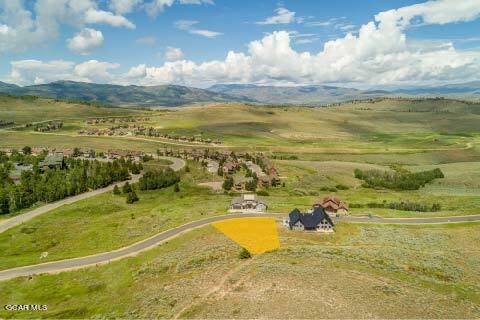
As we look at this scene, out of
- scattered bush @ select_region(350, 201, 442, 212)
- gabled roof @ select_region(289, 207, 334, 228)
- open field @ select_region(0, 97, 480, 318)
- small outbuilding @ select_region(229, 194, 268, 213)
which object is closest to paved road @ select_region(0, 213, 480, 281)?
open field @ select_region(0, 97, 480, 318)

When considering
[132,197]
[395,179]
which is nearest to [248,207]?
[132,197]

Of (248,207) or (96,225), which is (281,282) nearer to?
(248,207)

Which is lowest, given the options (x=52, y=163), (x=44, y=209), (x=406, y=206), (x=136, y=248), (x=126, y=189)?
(x=44, y=209)

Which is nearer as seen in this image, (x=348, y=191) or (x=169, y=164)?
(x=348, y=191)

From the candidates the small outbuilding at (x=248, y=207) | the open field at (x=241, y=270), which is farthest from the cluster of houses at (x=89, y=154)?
the small outbuilding at (x=248, y=207)

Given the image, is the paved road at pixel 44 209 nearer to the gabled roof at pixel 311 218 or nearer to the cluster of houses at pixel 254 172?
the cluster of houses at pixel 254 172

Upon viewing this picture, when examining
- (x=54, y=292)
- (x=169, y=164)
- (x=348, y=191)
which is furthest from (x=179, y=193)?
(x=54, y=292)

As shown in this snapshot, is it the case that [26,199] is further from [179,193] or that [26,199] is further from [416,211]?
[416,211]
